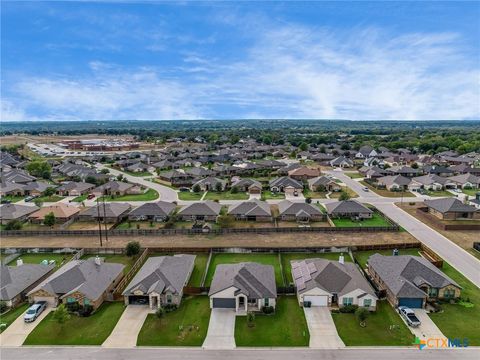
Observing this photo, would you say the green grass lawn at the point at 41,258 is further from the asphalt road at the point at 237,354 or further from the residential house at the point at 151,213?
the asphalt road at the point at 237,354

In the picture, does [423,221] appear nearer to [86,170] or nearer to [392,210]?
[392,210]

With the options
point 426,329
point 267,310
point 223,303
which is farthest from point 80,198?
→ point 426,329

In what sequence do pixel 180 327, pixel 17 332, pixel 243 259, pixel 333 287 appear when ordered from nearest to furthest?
pixel 17 332 < pixel 180 327 < pixel 333 287 < pixel 243 259

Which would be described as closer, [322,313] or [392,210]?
[322,313]

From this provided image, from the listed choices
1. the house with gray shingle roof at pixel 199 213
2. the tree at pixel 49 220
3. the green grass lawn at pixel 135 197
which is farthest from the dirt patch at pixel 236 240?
the green grass lawn at pixel 135 197

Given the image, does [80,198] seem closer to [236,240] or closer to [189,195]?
[189,195]

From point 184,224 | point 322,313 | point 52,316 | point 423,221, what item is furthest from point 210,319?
point 423,221
